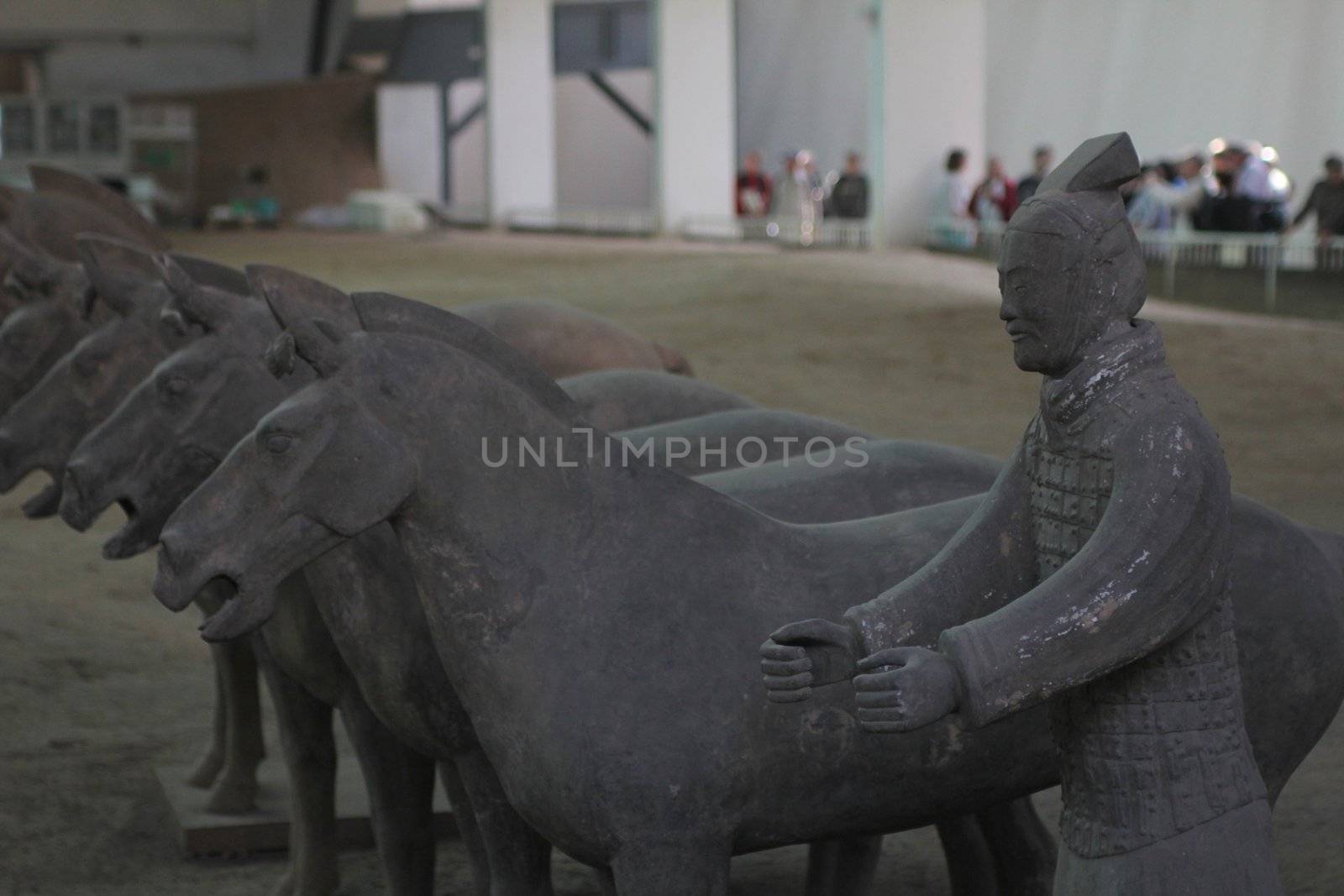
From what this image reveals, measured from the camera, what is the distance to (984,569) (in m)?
2.44

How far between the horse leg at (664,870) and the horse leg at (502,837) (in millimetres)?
596

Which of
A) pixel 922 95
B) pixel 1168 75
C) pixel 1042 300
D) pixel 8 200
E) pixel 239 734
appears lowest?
pixel 239 734

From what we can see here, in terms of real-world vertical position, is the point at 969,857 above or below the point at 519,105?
below

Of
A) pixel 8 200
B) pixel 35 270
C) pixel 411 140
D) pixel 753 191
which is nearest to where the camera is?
pixel 35 270

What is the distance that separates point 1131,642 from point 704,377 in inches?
370

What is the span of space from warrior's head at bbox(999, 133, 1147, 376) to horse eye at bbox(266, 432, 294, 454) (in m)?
1.12

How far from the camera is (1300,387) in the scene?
1085cm

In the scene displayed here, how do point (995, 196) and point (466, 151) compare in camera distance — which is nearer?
point (995, 196)

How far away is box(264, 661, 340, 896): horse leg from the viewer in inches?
173

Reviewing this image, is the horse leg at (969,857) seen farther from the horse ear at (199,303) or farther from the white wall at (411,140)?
the white wall at (411,140)

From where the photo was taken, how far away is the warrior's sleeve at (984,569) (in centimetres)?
241

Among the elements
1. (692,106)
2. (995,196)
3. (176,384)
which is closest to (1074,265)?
(176,384)

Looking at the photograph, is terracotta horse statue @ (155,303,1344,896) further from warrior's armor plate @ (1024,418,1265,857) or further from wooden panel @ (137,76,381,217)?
wooden panel @ (137,76,381,217)

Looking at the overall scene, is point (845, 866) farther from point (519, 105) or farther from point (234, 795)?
point (519, 105)
